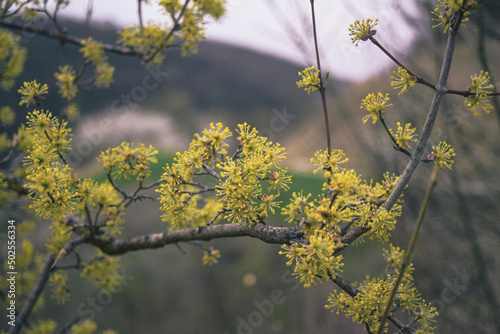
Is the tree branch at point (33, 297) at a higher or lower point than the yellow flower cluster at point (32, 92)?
lower

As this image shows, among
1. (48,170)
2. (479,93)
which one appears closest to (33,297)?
(48,170)

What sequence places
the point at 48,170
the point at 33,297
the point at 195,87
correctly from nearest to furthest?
the point at 48,170 < the point at 33,297 < the point at 195,87

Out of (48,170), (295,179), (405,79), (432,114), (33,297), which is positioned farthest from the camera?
(295,179)

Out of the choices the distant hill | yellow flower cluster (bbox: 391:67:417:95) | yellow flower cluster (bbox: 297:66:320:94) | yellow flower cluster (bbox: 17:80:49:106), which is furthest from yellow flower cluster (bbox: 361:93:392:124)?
the distant hill

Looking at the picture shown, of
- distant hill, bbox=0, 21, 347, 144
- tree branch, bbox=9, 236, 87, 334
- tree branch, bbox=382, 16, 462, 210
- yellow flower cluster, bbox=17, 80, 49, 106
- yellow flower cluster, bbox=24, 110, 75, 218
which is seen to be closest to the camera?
tree branch, bbox=382, 16, 462, 210

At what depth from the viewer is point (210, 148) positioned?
1.36 meters

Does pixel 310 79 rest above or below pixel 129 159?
above

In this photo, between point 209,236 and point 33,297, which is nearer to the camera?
point 209,236

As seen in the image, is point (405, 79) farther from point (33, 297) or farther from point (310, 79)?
point (33, 297)

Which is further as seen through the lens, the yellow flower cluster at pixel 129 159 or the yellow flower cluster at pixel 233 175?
the yellow flower cluster at pixel 129 159

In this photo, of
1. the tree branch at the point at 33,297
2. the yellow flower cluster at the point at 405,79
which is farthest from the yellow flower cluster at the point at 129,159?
the yellow flower cluster at the point at 405,79

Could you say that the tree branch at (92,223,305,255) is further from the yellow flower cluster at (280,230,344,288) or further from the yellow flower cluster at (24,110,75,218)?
the yellow flower cluster at (24,110,75,218)

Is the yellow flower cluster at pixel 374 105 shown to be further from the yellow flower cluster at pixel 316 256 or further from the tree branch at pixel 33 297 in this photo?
the tree branch at pixel 33 297

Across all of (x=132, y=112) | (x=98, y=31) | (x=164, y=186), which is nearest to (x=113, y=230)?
(x=164, y=186)
